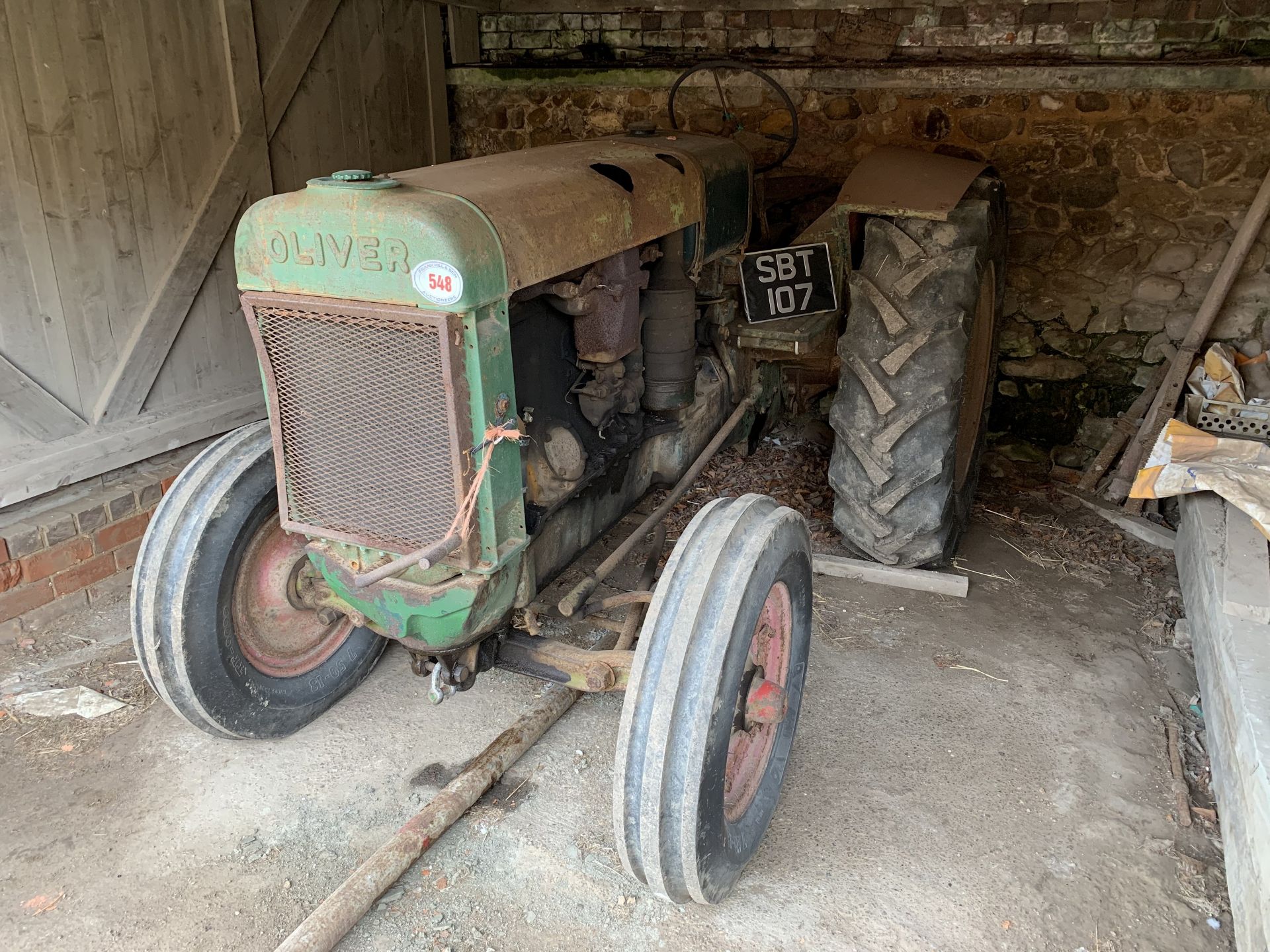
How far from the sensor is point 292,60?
145 inches

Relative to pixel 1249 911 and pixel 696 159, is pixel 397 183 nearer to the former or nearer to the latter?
pixel 696 159

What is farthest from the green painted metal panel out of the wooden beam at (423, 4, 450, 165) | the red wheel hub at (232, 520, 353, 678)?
the wooden beam at (423, 4, 450, 165)

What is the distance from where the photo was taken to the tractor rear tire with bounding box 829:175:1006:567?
2.88m

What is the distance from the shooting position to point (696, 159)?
2.80 metres

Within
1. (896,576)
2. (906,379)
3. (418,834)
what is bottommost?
(896,576)

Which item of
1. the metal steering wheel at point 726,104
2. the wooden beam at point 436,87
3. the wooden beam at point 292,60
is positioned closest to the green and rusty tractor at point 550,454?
the metal steering wheel at point 726,104

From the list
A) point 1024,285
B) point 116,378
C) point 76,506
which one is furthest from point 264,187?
point 1024,285

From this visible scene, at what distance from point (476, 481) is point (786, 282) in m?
1.70

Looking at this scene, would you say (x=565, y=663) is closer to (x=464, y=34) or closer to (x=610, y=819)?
(x=610, y=819)

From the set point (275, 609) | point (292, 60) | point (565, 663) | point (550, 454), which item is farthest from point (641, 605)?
point (292, 60)

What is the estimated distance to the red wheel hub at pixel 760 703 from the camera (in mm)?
1939

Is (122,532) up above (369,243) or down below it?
below

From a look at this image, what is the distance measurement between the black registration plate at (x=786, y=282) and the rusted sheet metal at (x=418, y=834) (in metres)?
1.44

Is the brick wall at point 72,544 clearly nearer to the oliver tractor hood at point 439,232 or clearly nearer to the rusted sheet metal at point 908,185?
the oliver tractor hood at point 439,232
